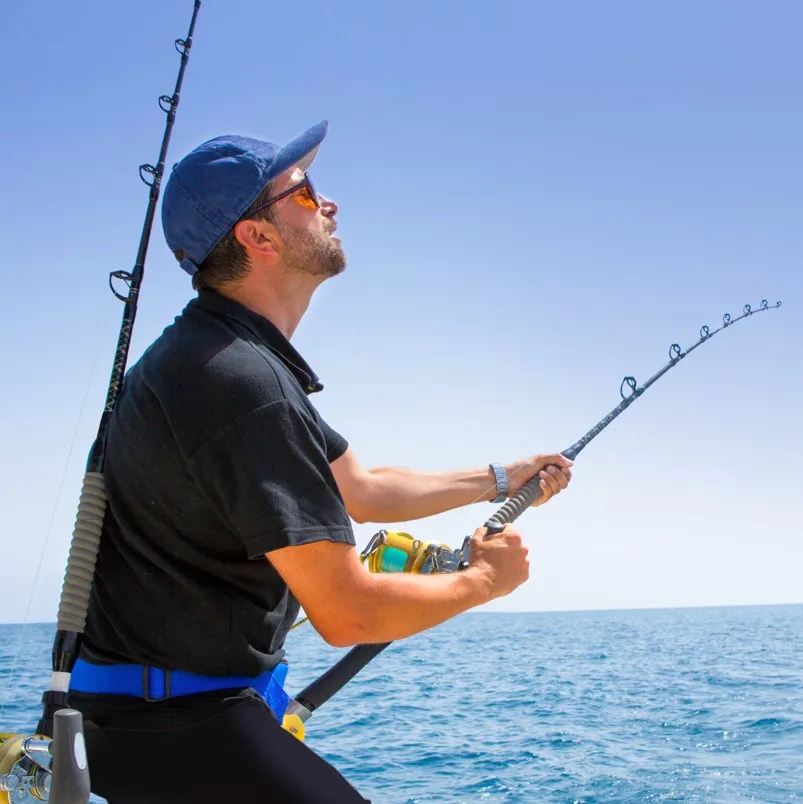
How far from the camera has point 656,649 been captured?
22.7 metres

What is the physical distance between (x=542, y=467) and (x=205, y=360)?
2.01m

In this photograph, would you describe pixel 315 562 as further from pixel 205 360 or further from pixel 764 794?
pixel 764 794

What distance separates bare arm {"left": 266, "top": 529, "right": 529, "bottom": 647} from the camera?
70.3 inches

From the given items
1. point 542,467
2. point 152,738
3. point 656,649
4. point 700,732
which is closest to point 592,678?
point 700,732

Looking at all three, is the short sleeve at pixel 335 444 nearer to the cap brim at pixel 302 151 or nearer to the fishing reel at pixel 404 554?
the fishing reel at pixel 404 554

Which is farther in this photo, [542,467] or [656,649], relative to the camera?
[656,649]

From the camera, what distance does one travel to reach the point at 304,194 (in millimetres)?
2379

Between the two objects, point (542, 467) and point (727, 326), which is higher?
point (727, 326)

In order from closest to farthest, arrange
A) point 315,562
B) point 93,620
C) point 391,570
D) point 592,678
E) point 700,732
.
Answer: point 315,562, point 93,620, point 391,570, point 700,732, point 592,678

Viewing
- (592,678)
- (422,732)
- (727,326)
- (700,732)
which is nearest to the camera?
(727,326)

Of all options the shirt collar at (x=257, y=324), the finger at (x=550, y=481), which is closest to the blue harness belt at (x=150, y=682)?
the shirt collar at (x=257, y=324)

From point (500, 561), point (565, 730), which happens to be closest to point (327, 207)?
point (500, 561)

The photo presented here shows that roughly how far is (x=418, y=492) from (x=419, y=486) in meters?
0.03

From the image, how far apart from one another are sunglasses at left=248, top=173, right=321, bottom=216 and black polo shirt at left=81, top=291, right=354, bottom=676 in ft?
1.66
